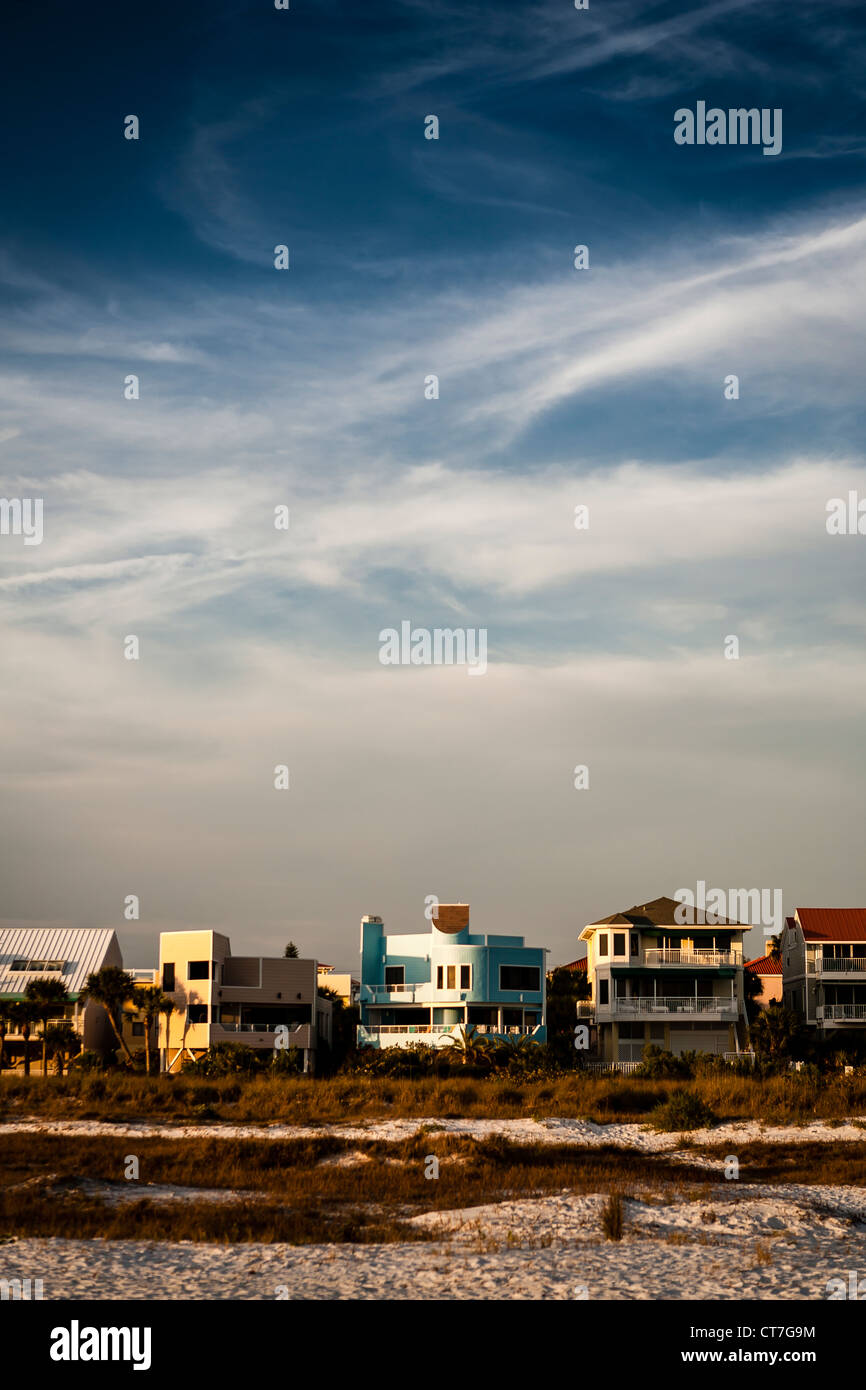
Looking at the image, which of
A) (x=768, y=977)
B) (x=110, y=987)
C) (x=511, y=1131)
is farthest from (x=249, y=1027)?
(x=768, y=977)

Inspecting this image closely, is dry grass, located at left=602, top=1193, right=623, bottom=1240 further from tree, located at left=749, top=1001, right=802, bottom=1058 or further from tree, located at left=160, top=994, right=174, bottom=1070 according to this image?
tree, located at left=160, top=994, right=174, bottom=1070

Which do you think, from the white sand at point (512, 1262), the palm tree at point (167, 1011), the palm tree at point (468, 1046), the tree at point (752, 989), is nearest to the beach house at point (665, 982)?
the palm tree at point (468, 1046)

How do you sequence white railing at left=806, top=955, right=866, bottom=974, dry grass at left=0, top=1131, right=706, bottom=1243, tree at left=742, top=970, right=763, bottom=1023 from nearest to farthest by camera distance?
dry grass at left=0, top=1131, right=706, bottom=1243 < white railing at left=806, top=955, right=866, bottom=974 < tree at left=742, top=970, right=763, bottom=1023

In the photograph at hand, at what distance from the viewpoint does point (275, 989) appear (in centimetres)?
5991

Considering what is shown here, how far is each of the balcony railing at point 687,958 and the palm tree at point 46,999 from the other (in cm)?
2754

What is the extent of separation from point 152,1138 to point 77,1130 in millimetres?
3136

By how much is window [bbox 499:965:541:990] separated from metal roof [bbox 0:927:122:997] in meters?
19.5

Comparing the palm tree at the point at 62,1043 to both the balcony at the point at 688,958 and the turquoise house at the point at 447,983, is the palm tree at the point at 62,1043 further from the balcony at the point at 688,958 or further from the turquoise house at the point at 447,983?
the balcony at the point at 688,958

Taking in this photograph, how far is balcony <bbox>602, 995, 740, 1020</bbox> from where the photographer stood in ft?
195

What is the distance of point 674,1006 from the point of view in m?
59.7

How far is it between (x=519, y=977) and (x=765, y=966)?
90.6ft

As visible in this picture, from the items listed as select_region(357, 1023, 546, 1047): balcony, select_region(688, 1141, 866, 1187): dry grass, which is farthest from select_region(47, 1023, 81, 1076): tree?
select_region(688, 1141, 866, 1187): dry grass
